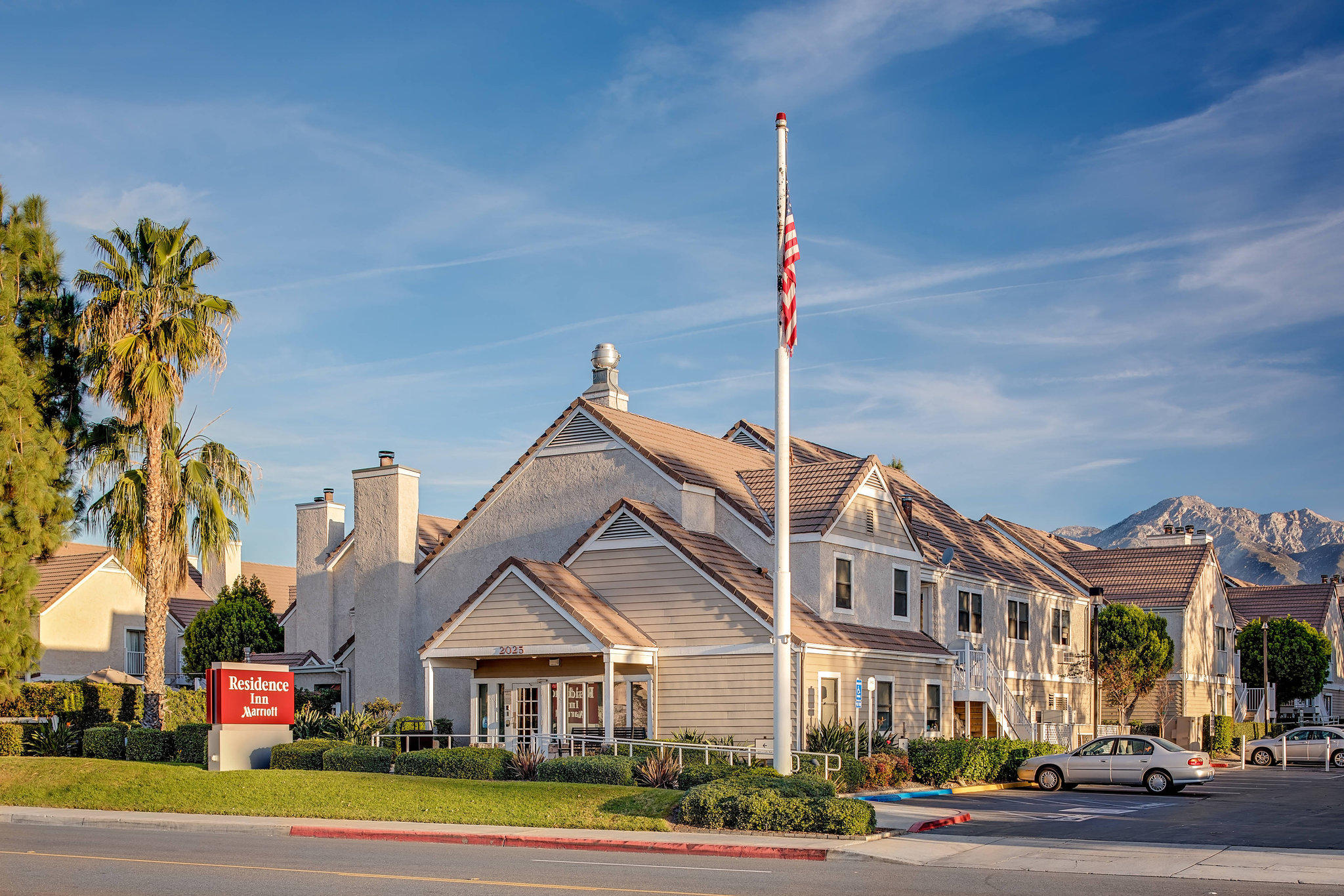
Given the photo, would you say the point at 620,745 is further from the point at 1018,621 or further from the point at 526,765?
the point at 1018,621

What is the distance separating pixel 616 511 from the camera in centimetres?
3372

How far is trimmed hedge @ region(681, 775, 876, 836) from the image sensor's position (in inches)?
801

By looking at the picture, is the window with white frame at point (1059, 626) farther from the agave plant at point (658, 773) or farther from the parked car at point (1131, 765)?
the agave plant at point (658, 773)

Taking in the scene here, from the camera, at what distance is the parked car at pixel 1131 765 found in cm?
3089

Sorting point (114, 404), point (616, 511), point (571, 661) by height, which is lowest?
point (571, 661)

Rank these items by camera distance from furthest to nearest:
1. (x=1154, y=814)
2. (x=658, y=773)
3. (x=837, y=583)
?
(x=837, y=583) → (x=658, y=773) → (x=1154, y=814)

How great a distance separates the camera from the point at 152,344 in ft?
110

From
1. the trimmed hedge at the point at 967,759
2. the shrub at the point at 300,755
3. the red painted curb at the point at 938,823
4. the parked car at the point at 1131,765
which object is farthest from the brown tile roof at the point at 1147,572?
the shrub at the point at 300,755

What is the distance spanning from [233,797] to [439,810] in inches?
180

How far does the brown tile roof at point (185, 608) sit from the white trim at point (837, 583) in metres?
33.2

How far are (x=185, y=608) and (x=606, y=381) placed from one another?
2930 cm

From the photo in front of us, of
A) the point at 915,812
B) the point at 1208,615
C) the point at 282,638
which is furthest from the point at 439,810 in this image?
the point at 1208,615

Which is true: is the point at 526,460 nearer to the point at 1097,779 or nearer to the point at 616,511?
the point at 616,511

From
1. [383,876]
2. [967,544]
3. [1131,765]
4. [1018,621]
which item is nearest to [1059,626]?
[1018,621]
